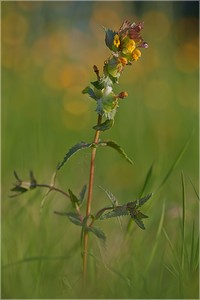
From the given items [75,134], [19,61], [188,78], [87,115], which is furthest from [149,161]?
[188,78]

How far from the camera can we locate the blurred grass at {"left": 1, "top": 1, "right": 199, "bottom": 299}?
4.74 feet

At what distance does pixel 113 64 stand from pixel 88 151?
4.95ft

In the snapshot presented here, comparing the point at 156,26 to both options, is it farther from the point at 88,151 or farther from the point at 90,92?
the point at 90,92

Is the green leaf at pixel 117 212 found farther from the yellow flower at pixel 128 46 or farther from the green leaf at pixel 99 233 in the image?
the yellow flower at pixel 128 46

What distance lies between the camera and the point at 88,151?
2.85m

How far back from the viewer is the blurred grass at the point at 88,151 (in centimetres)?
144

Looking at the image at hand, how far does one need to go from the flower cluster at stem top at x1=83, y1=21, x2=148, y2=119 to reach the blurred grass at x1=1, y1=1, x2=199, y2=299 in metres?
0.14

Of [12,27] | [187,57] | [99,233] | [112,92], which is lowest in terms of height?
[99,233]

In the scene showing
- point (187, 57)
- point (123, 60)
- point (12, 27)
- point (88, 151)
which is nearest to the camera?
point (123, 60)

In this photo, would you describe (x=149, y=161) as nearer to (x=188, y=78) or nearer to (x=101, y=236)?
(x=101, y=236)

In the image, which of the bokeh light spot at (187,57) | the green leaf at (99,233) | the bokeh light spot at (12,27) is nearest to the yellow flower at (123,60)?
the green leaf at (99,233)

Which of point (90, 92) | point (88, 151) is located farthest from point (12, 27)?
point (90, 92)

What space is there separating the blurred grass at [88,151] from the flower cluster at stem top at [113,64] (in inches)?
5.5

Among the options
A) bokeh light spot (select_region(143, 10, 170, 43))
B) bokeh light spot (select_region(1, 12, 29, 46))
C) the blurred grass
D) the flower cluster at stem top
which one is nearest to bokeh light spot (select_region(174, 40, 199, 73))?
the blurred grass
